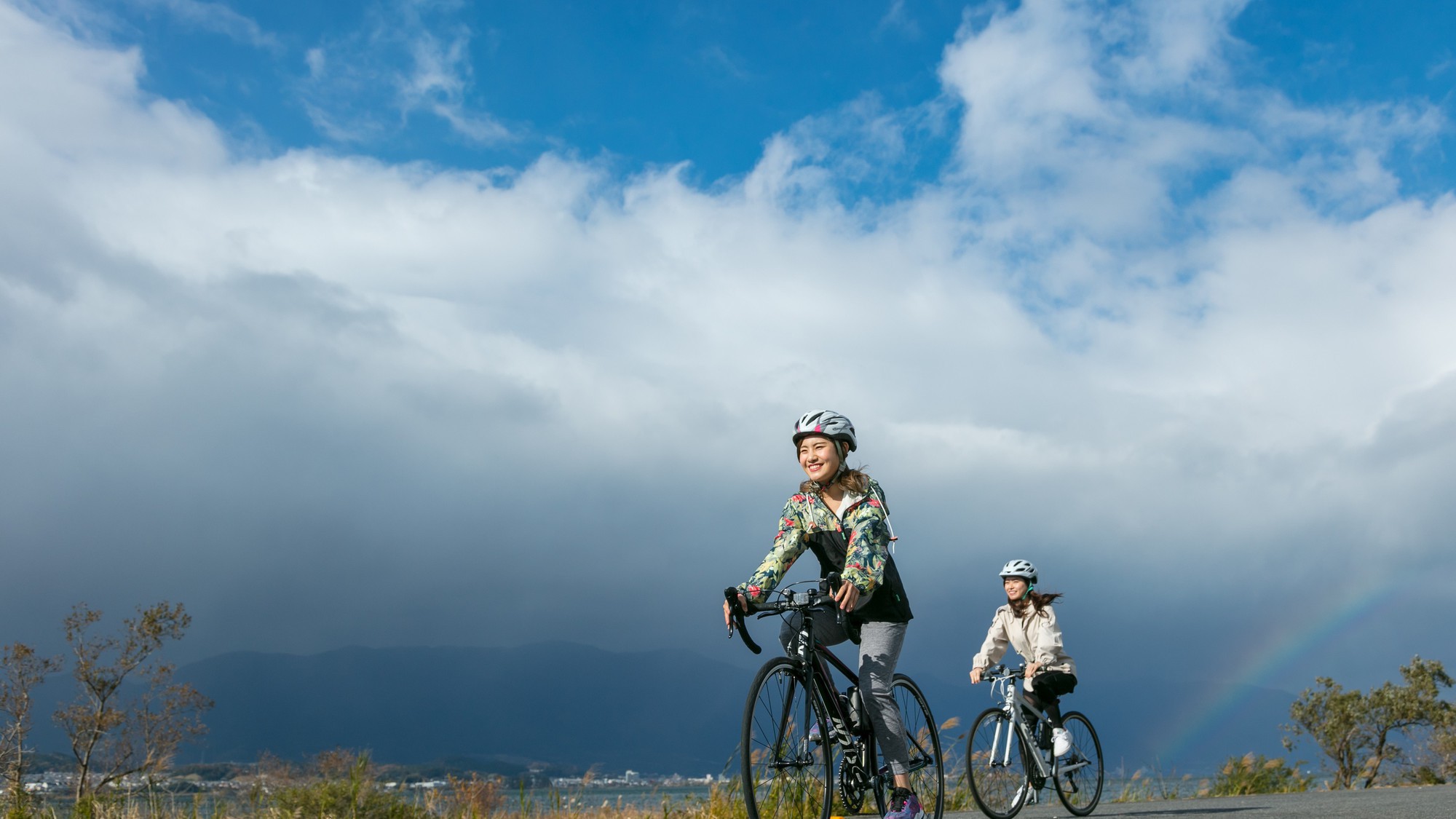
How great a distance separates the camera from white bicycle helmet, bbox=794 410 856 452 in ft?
17.6

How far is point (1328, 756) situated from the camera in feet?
92.3

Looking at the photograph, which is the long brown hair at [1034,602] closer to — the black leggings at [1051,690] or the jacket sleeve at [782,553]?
the black leggings at [1051,690]

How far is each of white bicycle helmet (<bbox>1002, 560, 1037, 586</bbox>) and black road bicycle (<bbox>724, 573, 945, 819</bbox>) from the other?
3627mm

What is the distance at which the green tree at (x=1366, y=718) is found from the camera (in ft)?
91.9

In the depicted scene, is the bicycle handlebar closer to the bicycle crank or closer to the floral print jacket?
the floral print jacket

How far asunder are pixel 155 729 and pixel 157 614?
5.95 m

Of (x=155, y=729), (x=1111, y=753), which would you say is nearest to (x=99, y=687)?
(x=155, y=729)

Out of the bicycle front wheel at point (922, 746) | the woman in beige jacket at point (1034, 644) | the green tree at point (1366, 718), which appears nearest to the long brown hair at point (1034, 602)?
the woman in beige jacket at point (1034, 644)

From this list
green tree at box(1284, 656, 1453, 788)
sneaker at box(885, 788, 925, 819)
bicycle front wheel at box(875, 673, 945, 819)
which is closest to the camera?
sneaker at box(885, 788, 925, 819)

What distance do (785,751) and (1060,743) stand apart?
15.1ft

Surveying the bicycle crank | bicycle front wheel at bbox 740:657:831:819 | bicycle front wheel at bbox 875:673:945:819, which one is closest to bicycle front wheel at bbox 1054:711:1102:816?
bicycle front wheel at bbox 875:673:945:819

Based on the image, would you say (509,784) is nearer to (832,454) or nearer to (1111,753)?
(832,454)

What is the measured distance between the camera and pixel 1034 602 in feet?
28.6

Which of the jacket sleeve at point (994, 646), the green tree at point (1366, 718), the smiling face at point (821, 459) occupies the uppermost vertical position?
the smiling face at point (821, 459)
